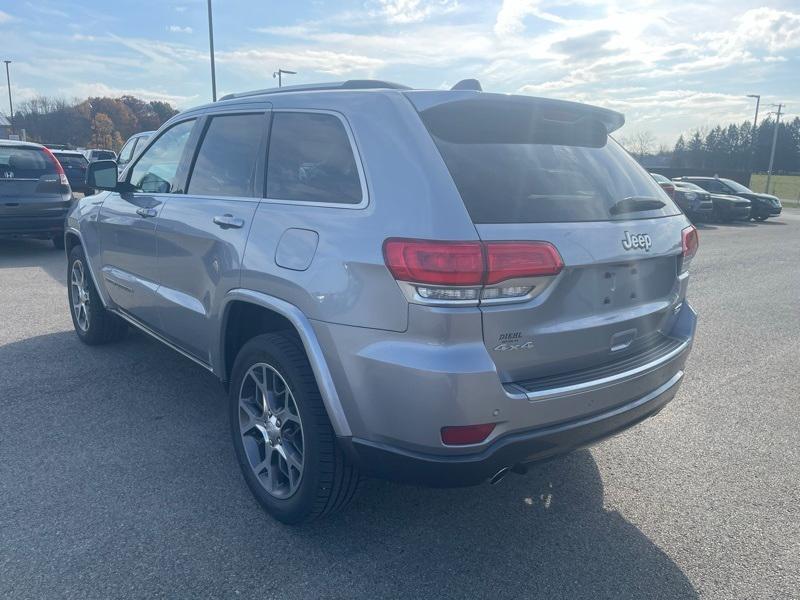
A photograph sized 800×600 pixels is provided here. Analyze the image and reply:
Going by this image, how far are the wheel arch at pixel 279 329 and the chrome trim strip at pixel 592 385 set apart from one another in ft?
2.23

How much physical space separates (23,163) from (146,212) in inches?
296

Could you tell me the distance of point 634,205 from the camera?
2965mm

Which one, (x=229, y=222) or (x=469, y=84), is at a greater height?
(x=469, y=84)

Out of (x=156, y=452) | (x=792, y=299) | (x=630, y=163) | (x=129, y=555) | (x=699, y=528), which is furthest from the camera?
(x=792, y=299)

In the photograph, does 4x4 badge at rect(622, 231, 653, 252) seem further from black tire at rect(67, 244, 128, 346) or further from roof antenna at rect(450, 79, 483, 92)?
black tire at rect(67, 244, 128, 346)

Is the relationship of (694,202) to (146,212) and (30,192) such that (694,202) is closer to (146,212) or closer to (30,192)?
(30,192)

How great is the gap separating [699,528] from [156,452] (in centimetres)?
278

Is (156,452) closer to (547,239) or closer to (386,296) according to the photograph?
(386,296)

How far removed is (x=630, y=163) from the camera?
331 centimetres

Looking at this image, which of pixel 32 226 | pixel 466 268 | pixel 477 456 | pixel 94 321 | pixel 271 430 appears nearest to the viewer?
pixel 466 268

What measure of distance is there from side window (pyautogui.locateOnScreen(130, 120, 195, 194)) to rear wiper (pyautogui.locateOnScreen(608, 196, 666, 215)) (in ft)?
8.37

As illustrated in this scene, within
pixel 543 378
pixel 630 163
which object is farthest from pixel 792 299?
pixel 543 378

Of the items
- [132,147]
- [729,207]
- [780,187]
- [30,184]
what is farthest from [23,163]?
[780,187]

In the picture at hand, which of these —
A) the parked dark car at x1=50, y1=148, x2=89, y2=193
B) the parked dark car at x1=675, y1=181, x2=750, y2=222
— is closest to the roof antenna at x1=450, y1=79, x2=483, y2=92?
the parked dark car at x1=50, y1=148, x2=89, y2=193
